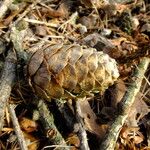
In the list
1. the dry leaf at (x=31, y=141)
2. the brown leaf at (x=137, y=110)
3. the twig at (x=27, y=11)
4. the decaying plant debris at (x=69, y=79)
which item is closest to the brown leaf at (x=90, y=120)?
the decaying plant debris at (x=69, y=79)

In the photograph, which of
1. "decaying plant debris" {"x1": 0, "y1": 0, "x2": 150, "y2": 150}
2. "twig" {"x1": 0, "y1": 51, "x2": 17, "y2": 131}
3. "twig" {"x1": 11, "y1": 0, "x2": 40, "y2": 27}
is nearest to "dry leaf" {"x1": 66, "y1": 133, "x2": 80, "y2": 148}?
"decaying plant debris" {"x1": 0, "y1": 0, "x2": 150, "y2": 150}

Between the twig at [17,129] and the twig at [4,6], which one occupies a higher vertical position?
the twig at [4,6]

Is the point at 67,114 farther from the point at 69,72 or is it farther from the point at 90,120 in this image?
the point at 69,72

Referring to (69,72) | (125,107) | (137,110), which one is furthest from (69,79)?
(137,110)

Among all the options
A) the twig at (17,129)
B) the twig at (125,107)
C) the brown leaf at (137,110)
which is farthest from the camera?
the brown leaf at (137,110)

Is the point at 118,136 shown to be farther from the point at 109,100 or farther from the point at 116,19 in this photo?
the point at 116,19

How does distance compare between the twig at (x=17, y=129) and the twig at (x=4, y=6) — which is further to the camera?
the twig at (x=4, y=6)

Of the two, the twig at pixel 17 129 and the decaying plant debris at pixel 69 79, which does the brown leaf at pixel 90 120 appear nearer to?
Result: the decaying plant debris at pixel 69 79

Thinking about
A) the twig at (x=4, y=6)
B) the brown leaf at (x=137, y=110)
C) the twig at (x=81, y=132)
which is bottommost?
the brown leaf at (x=137, y=110)
